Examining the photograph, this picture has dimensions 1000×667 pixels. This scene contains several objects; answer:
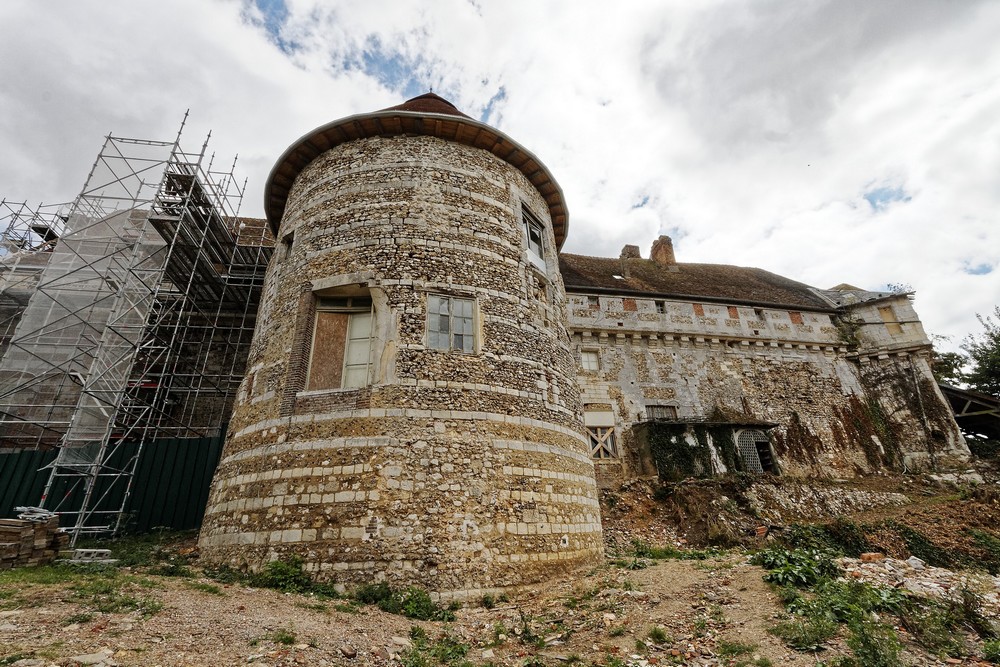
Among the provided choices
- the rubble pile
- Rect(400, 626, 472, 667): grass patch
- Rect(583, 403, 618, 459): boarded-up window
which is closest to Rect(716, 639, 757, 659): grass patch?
Rect(400, 626, 472, 667): grass patch

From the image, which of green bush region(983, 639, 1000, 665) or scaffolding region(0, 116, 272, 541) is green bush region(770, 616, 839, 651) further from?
scaffolding region(0, 116, 272, 541)

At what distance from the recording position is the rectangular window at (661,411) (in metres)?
17.9

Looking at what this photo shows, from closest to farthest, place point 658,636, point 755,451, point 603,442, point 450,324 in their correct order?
point 658,636
point 450,324
point 603,442
point 755,451

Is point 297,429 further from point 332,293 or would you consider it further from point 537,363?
point 537,363

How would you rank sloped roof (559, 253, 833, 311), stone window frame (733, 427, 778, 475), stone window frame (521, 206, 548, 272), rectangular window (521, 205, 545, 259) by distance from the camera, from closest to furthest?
stone window frame (521, 206, 548, 272) < rectangular window (521, 205, 545, 259) < stone window frame (733, 427, 778, 475) < sloped roof (559, 253, 833, 311)

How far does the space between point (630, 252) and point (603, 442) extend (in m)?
11.9

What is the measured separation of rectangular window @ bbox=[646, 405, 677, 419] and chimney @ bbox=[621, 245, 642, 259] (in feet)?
30.3

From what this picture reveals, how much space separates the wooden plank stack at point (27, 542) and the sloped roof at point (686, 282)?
54.1 ft

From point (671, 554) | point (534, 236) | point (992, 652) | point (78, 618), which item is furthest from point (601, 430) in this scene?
point (78, 618)

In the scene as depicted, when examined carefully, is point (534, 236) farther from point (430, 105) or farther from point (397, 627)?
point (397, 627)

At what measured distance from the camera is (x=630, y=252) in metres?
24.3

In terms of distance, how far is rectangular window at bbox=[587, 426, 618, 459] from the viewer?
53.5ft

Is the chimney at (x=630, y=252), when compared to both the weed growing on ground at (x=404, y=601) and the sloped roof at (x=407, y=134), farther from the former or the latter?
the weed growing on ground at (x=404, y=601)

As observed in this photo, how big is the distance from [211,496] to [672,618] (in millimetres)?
7923
